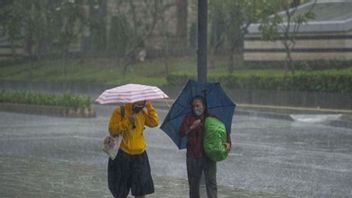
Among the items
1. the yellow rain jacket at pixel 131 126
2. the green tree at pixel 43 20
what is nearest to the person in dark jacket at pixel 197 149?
the yellow rain jacket at pixel 131 126

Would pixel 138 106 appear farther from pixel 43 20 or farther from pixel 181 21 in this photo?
pixel 181 21

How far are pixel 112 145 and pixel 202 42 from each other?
1.98 metres

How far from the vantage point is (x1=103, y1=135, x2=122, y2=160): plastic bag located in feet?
33.9

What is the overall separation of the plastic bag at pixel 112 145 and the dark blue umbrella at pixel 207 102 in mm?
602

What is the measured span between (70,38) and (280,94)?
69.3ft

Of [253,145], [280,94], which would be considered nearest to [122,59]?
[280,94]

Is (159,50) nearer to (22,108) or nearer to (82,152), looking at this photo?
(22,108)

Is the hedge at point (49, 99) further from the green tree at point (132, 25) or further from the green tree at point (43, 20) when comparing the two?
the green tree at point (43, 20)

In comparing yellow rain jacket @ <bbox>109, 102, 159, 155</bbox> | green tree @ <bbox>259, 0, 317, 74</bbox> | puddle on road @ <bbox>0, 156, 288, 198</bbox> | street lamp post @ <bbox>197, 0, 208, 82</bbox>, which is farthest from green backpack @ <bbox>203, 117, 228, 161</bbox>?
green tree @ <bbox>259, 0, 317, 74</bbox>

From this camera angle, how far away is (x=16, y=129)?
80.7ft

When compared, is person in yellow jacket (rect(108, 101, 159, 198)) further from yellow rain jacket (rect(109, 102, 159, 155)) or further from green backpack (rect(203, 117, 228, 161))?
green backpack (rect(203, 117, 228, 161))

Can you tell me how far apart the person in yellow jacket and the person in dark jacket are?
1.44 feet

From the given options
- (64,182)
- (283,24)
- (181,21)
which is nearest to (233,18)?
(283,24)

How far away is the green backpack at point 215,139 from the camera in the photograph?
33.6ft
